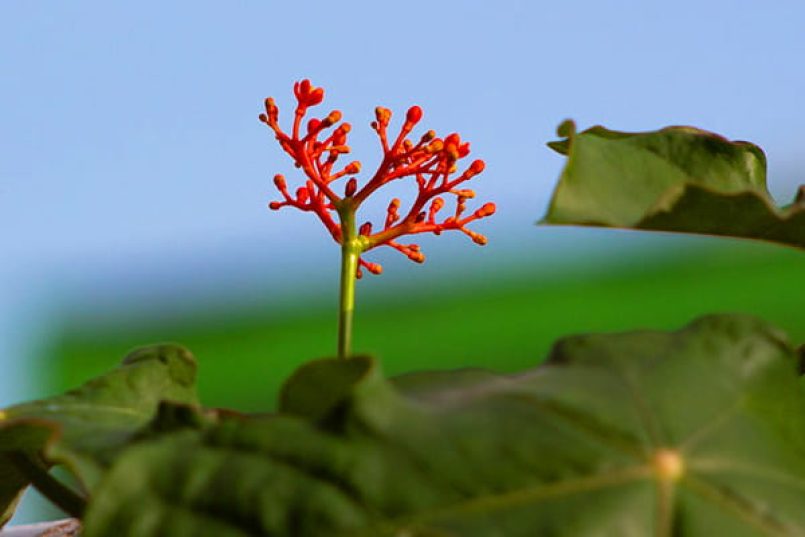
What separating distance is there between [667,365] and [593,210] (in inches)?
3.8

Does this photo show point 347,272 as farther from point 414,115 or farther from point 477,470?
point 477,470

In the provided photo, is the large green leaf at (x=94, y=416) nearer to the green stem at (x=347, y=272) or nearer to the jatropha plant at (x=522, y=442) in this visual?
the jatropha plant at (x=522, y=442)

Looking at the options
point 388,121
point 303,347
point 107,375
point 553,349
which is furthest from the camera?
point 303,347

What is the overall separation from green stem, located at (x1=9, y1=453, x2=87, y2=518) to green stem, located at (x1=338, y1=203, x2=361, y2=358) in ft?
0.61

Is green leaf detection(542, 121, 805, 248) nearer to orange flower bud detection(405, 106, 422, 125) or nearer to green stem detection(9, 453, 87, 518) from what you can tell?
orange flower bud detection(405, 106, 422, 125)

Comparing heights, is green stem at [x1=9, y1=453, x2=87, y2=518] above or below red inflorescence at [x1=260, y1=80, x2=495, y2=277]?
below

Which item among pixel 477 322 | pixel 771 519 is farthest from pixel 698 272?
pixel 771 519

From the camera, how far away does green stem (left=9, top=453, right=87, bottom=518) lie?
711 millimetres

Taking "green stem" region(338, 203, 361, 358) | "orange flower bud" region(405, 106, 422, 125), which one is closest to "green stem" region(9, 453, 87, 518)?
"green stem" region(338, 203, 361, 358)

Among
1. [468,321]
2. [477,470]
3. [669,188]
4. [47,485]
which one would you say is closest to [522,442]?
[477,470]

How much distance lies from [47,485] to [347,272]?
23 cm

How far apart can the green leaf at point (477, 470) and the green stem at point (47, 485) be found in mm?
222

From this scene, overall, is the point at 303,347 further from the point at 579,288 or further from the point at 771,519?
the point at 771,519

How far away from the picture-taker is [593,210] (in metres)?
0.61
